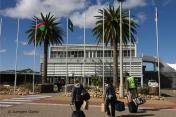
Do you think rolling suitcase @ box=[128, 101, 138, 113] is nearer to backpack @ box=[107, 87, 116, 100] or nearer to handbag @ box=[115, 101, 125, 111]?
handbag @ box=[115, 101, 125, 111]

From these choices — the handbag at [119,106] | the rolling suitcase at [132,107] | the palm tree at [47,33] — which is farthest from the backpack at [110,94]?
the palm tree at [47,33]

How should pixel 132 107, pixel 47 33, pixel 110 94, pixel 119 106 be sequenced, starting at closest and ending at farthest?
pixel 110 94, pixel 119 106, pixel 132 107, pixel 47 33

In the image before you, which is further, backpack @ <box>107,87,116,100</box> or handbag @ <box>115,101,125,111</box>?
handbag @ <box>115,101,125,111</box>

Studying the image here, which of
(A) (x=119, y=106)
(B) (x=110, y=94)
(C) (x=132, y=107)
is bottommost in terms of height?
(C) (x=132, y=107)

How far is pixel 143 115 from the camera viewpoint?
15445mm

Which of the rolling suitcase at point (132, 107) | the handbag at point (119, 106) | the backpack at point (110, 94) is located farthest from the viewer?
the rolling suitcase at point (132, 107)

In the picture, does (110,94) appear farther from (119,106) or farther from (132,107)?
(132,107)

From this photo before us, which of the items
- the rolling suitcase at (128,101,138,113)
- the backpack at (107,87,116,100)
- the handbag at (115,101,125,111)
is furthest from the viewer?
the rolling suitcase at (128,101,138,113)

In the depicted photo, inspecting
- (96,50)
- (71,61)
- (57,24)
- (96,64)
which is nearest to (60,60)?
(71,61)

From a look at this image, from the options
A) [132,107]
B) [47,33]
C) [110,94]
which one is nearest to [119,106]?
[110,94]

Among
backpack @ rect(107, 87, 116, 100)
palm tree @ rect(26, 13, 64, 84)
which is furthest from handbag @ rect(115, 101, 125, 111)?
palm tree @ rect(26, 13, 64, 84)

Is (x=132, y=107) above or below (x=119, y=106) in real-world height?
below

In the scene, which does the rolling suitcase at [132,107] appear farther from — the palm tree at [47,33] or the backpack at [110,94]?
the palm tree at [47,33]

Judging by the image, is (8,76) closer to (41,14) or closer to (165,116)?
(41,14)
